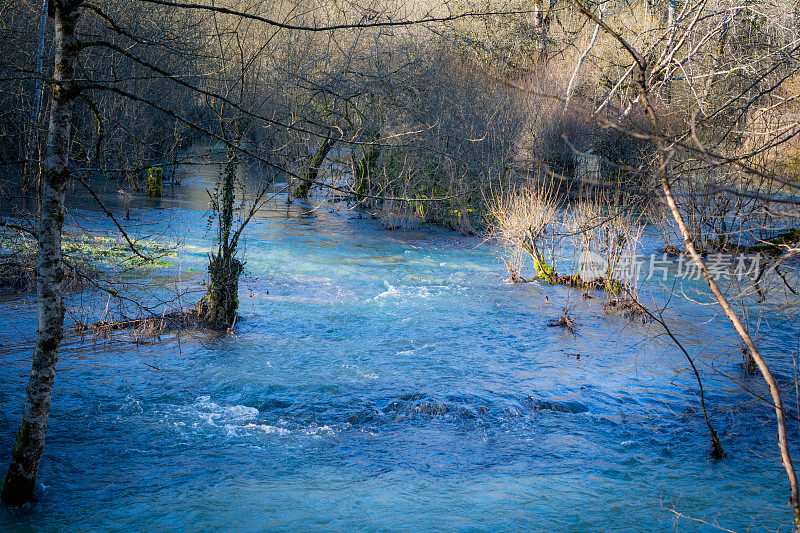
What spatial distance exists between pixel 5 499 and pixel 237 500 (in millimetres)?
1617

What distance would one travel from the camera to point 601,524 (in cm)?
514

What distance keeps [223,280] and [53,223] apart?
206 inches

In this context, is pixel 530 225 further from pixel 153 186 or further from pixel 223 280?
pixel 153 186

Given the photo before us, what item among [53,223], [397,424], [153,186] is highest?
[153,186]

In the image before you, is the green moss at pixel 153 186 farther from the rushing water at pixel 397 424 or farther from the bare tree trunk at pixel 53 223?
the bare tree trunk at pixel 53 223

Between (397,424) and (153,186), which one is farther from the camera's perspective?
(153,186)

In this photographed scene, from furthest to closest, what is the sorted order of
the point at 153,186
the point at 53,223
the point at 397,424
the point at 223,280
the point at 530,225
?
1. the point at 153,186
2. the point at 530,225
3. the point at 223,280
4. the point at 397,424
5. the point at 53,223

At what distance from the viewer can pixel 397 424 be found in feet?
22.5

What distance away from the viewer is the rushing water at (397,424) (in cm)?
525

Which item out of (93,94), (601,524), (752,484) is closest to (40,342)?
(601,524)

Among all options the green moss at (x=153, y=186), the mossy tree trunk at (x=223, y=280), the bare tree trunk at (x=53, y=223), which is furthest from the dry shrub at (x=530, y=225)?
the green moss at (x=153, y=186)

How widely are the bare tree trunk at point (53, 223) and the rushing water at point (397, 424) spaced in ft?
3.40

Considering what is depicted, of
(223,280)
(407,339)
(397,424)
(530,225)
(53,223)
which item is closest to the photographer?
(53,223)

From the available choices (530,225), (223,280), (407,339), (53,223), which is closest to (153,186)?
(223,280)
